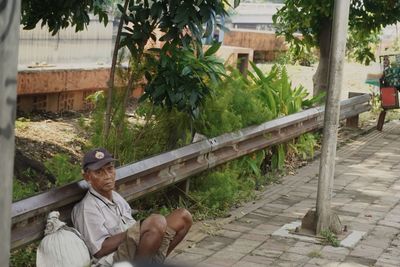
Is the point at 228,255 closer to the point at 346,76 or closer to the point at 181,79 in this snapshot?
the point at 181,79

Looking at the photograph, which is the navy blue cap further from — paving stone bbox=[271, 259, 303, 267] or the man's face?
paving stone bbox=[271, 259, 303, 267]

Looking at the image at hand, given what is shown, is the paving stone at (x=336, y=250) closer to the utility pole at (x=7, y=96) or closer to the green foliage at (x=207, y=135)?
the green foliage at (x=207, y=135)

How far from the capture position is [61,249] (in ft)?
14.7

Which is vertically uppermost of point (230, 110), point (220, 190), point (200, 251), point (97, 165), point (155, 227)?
point (230, 110)

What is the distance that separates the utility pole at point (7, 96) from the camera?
117 inches

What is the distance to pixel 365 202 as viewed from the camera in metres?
8.20

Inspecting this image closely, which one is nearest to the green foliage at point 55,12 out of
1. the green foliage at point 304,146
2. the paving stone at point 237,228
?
the paving stone at point 237,228

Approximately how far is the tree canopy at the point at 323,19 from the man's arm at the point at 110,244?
764 cm

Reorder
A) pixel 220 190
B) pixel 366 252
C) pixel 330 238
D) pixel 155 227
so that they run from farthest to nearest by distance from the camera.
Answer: pixel 220 190, pixel 330 238, pixel 366 252, pixel 155 227

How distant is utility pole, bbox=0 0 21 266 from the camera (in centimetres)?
296

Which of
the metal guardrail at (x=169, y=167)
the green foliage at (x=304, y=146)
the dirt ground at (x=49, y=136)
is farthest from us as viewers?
the green foliage at (x=304, y=146)

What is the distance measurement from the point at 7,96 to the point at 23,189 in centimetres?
339

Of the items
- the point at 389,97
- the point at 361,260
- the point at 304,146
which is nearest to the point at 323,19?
the point at 389,97

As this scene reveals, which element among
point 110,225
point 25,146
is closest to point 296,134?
point 25,146
